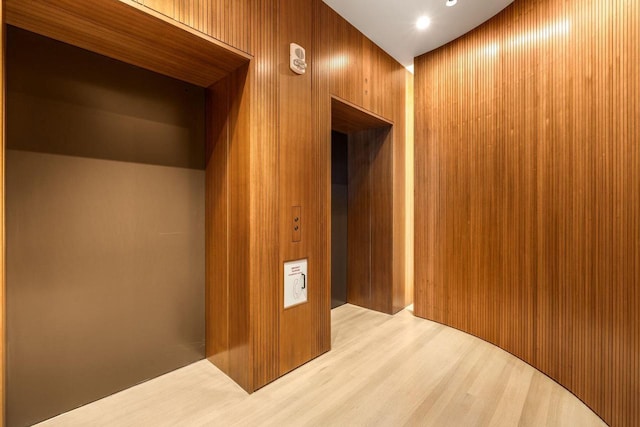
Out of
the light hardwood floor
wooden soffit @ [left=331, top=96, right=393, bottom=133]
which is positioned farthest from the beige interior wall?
wooden soffit @ [left=331, top=96, right=393, bottom=133]

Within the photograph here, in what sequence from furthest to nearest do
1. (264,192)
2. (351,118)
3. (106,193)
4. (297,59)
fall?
(351,118) → (297,59) → (264,192) → (106,193)

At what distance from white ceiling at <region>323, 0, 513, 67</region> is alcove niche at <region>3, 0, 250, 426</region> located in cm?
139

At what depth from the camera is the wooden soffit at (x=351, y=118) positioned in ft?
9.29

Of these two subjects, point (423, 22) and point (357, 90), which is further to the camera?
point (357, 90)

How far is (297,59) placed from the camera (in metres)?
2.26

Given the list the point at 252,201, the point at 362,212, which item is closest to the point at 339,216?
the point at 362,212

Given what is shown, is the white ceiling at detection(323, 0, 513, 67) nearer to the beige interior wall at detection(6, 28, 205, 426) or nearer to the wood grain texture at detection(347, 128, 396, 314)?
the wood grain texture at detection(347, 128, 396, 314)

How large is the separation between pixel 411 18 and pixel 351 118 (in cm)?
105

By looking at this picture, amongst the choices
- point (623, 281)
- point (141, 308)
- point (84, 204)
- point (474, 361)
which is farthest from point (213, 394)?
point (623, 281)

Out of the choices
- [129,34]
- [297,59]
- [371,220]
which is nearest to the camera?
[129,34]

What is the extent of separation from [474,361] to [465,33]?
10.3 feet

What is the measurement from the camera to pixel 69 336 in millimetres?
1827

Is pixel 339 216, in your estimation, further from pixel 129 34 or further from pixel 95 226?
pixel 129 34

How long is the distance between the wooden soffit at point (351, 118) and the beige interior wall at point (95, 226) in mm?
1264
